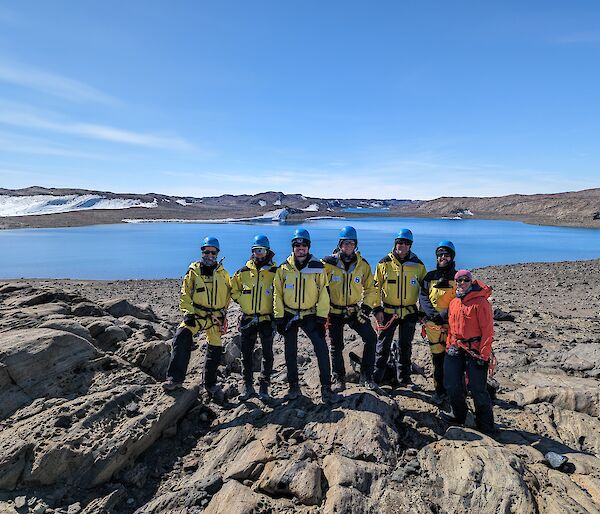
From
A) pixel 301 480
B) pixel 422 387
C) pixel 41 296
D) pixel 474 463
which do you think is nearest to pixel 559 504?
pixel 474 463

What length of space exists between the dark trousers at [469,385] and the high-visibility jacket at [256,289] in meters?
2.73

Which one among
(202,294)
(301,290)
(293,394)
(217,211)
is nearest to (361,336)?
(301,290)

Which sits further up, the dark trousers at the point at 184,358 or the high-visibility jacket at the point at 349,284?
the high-visibility jacket at the point at 349,284

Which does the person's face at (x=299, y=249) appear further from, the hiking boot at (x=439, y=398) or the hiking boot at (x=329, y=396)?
the hiking boot at (x=439, y=398)

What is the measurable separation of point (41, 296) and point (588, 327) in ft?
46.3

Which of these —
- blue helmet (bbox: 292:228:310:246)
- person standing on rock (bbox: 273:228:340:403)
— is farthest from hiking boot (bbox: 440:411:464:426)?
blue helmet (bbox: 292:228:310:246)

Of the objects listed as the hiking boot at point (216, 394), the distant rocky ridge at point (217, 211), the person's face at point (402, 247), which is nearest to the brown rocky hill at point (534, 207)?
the distant rocky ridge at point (217, 211)

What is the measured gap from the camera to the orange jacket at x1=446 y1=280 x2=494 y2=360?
5.29 meters

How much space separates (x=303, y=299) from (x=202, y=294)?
5.29 feet

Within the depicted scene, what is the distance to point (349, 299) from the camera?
21.0ft

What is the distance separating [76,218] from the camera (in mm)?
90250

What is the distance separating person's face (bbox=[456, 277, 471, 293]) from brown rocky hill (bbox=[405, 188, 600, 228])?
299ft

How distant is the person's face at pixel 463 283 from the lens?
17.6 feet

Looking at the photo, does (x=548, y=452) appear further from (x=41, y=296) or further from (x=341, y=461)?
(x=41, y=296)
